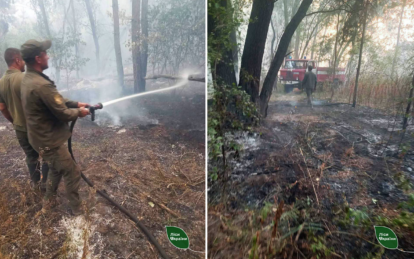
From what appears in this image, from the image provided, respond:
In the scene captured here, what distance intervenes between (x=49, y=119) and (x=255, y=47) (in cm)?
170

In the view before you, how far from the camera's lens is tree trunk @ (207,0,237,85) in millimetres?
2113

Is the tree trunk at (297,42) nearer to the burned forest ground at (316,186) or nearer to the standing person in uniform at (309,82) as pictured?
the standing person in uniform at (309,82)

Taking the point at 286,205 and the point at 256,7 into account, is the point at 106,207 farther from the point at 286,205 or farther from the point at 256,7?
the point at 256,7

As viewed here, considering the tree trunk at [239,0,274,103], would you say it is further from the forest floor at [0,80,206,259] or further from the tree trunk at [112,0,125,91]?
the tree trunk at [112,0,125,91]

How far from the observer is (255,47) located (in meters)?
2.14

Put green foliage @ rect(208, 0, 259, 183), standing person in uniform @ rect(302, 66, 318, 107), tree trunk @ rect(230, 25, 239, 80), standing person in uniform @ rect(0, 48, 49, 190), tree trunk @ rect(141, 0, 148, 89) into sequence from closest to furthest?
tree trunk @ rect(141, 0, 148, 89)
standing person in uniform @ rect(0, 48, 49, 190)
standing person in uniform @ rect(302, 66, 318, 107)
green foliage @ rect(208, 0, 259, 183)
tree trunk @ rect(230, 25, 239, 80)

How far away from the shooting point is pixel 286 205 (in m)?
2.03

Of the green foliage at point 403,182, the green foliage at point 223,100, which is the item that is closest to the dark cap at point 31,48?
the green foliage at point 223,100

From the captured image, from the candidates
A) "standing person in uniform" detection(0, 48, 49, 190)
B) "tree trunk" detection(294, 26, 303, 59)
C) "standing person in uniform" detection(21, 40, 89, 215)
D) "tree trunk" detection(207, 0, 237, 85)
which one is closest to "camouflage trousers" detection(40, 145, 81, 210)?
"standing person in uniform" detection(21, 40, 89, 215)

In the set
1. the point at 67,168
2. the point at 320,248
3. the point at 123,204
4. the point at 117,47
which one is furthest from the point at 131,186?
the point at 320,248

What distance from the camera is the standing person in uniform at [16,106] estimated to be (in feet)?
5.71

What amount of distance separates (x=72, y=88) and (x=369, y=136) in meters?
2.16

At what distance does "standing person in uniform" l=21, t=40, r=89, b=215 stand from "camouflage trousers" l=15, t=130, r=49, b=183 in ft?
0.22

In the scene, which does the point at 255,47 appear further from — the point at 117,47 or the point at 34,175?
the point at 34,175
